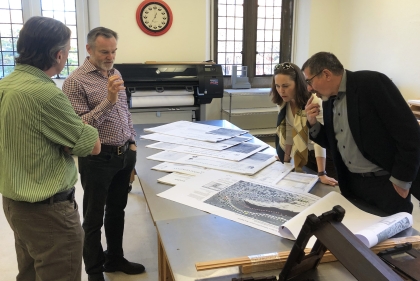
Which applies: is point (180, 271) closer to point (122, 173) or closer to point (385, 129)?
point (385, 129)

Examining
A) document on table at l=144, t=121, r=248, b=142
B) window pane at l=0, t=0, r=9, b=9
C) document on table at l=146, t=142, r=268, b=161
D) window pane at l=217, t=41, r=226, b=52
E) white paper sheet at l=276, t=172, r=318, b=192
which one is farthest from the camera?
window pane at l=217, t=41, r=226, b=52

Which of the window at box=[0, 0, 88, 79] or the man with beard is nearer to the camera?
the man with beard

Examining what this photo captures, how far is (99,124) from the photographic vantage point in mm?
1746

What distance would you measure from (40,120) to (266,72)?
14.2ft

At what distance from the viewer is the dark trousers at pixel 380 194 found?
1.41 m

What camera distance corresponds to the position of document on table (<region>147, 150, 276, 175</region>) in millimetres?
1805

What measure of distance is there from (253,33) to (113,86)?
146 inches

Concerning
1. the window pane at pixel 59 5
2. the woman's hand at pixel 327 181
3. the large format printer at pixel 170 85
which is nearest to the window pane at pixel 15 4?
the window pane at pixel 59 5

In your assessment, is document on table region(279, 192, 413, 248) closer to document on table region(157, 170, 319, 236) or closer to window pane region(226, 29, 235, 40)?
document on table region(157, 170, 319, 236)

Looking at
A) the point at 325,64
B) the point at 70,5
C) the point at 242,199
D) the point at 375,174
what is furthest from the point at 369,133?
the point at 70,5

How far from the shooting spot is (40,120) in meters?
1.17

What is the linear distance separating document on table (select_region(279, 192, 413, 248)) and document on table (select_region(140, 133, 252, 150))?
94cm

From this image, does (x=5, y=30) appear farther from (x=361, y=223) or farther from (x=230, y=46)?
(x=361, y=223)

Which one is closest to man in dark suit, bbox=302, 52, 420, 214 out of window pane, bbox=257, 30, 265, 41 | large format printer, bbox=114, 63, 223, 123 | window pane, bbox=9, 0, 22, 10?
large format printer, bbox=114, 63, 223, 123
